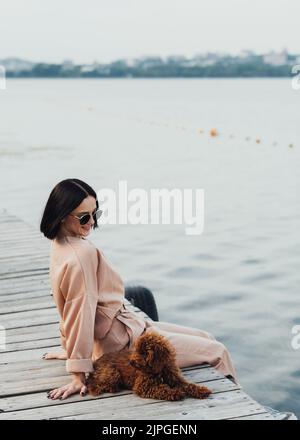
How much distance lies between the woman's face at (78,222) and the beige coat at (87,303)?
41 mm

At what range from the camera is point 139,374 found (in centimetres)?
414

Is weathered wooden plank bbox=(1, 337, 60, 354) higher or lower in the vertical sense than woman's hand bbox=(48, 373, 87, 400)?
lower

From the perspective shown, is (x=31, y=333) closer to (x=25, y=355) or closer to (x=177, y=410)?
(x=25, y=355)

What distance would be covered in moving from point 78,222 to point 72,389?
946 millimetres

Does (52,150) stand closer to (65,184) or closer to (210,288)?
(210,288)

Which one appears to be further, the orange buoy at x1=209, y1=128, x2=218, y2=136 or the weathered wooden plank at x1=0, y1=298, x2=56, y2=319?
the orange buoy at x1=209, y1=128, x2=218, y2=136

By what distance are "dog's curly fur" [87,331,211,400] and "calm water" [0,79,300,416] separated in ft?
8.51

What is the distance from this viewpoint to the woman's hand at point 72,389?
4172 millimetres

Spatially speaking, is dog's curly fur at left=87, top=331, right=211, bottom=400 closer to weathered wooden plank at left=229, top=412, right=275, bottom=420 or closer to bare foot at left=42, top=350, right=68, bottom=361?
weathered wooden plank at left=229, top=412, right=275, bottom=420

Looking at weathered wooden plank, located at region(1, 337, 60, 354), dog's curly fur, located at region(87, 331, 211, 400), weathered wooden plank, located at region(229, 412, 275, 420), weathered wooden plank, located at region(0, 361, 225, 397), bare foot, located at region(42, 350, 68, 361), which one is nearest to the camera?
weathered wooden plank, located at region(229, 412, 275, 420)

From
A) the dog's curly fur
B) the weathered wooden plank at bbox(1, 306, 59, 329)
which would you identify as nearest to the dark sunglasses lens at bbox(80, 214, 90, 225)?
the dog's curly fur

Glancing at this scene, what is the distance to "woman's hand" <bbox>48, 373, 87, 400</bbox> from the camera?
13.7ft

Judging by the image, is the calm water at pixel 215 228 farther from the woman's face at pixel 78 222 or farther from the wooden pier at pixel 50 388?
the woman's face at pixel 78 222
